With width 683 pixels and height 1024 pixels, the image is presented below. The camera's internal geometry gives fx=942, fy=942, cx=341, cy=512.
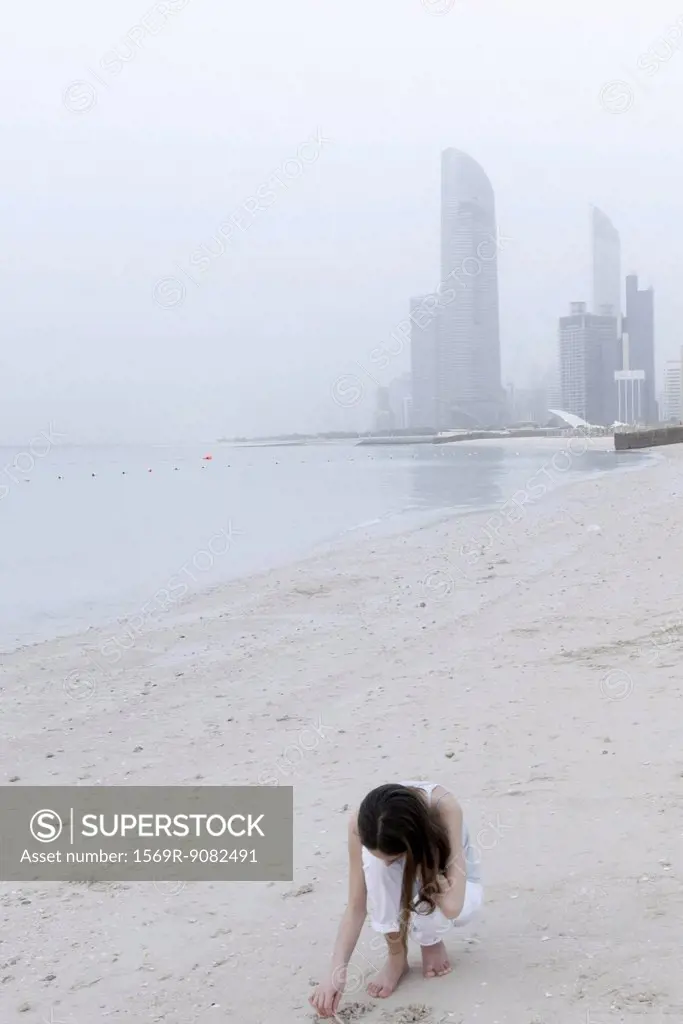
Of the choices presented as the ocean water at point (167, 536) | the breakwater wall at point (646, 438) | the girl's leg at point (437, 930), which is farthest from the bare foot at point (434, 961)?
the breakwater wall at point (646, 438)

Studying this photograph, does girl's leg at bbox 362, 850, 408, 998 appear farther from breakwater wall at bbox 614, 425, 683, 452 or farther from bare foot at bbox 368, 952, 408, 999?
breakwater wall at bbox 614, 425, 683, 452

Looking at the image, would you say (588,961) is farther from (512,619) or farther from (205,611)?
(205,611)

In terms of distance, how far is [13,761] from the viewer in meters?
6.38

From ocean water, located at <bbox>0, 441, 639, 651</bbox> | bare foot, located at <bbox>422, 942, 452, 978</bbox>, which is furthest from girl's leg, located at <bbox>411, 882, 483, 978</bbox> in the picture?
ocean water, located at <bbox>0, 441, 639, 651</bbox>

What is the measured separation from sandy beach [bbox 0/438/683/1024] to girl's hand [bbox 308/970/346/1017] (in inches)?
3.8

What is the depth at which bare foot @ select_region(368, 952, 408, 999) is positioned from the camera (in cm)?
320

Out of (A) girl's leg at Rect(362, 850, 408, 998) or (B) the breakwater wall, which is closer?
(A) girl's leg at Rect(362, 850, 408, 998)

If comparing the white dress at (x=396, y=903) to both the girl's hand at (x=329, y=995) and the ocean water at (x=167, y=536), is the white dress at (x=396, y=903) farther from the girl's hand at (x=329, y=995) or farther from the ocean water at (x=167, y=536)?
the ocean water at (x=167, y=536)

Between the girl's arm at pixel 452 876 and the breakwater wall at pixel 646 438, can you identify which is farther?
the breakwater wall at pixel 646 438

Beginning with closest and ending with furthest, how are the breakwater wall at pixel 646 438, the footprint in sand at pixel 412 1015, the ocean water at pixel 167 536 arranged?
the footprint in sand at pixel 412 1015
the ocean water at pixel 167 536
the breakwater wall at pixel 646 438

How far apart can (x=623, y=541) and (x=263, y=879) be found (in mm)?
11329

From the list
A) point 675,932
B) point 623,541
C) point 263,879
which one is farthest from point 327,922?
point 623,541

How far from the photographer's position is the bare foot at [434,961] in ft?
10.7

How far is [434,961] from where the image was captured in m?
3.26
